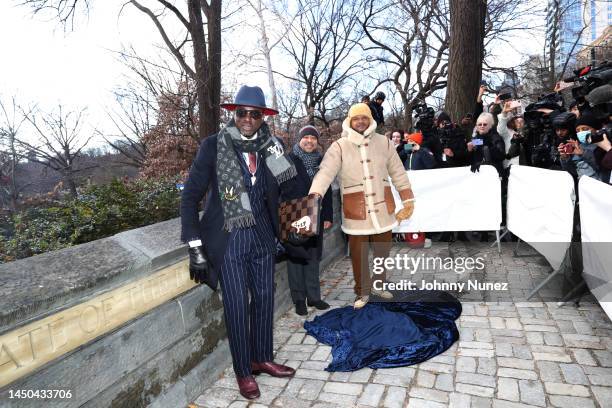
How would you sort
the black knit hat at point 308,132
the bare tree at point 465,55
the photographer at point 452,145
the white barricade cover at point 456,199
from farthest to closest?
1. the bare tree at point 465,55
2. the photographer at point 452,145
3. the white barricade cover at point 456,199
4. the black knit hat at point 308,132

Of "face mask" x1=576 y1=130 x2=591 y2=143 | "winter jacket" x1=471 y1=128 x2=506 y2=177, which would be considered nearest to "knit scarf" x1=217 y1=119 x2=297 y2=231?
"face mask" x1=576 y1=130 x2=591 y2=143

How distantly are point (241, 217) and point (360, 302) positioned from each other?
2.17 m

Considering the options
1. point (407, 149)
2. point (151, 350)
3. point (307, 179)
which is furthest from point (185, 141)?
point (151, 350)

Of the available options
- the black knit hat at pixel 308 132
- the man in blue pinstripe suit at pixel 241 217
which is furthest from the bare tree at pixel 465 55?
the man in blue pinstripe suit at pixel 241 217

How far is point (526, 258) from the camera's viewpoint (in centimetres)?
581

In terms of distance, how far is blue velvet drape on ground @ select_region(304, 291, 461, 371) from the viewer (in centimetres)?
342

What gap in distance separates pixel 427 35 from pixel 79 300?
85.6 feet

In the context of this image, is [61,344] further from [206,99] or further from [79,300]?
[206,99]

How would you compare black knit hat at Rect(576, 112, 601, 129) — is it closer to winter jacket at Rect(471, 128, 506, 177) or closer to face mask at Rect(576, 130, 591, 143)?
face mask at Rect(576, 130, 591, 143)

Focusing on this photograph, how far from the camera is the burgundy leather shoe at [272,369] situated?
326 centimetres

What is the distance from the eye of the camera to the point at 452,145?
260 inches

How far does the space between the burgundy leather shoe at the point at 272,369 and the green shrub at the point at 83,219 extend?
2.26 metres

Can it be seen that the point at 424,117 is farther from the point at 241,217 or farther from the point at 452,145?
the point at 241,217

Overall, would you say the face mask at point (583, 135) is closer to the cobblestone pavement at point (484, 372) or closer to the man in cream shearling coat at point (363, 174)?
the cobblestone pavement at point (484, 372)
